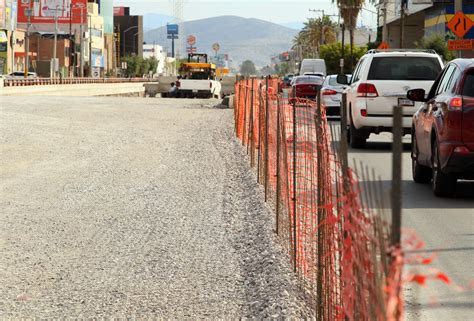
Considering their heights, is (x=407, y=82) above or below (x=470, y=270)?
above

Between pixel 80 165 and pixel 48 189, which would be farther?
pixel 80 165

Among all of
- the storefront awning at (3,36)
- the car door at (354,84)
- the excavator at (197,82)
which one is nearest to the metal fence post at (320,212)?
the car door at (354,84)

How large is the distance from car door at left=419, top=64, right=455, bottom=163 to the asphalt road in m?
0.59

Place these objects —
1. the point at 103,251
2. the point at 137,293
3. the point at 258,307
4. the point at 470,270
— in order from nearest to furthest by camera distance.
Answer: the point at 258,307 → the point at 137,293 → the point at 470,270 → the point at 103,251

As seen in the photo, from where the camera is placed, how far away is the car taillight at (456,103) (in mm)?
14016

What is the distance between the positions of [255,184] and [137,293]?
8245 millimetres

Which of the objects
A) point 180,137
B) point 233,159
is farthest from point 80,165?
point 180,137

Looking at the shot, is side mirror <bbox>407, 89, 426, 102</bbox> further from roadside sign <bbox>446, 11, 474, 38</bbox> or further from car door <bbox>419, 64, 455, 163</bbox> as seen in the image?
roadside sign <bbox>446, 11, 474, 38</bbox>

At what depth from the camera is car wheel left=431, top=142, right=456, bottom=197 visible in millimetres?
14438

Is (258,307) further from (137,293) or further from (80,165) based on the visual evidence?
(80,165)

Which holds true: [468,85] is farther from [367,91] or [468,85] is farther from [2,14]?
[2,14]

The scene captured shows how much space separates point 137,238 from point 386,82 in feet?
38.6

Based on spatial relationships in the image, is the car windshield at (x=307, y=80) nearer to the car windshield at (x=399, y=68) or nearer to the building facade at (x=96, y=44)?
the car windshield at (x=399, y=68)

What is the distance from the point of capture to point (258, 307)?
800 centimetres
